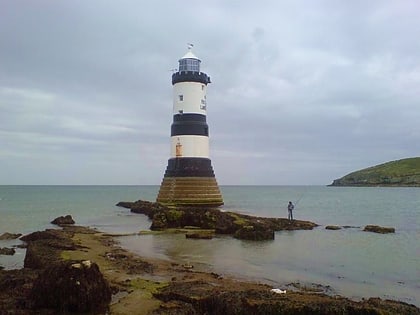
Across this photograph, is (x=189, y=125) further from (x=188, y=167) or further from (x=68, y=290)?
(x=68, y=290)

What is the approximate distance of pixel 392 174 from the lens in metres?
158

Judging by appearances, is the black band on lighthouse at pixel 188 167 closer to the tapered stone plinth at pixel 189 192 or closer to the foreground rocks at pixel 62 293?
the tapered stone plinth at pixel 189 192

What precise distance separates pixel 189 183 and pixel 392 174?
13421cm

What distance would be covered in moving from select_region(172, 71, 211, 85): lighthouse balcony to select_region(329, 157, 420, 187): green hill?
12628cm

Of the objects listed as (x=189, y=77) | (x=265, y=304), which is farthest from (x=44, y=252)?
(x=189, y=77)

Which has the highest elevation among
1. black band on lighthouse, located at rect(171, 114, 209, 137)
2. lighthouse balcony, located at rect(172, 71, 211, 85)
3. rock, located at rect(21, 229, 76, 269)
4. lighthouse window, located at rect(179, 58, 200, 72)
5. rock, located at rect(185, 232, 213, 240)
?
lighthouse window, located at rect(179, 58, 200, 72)

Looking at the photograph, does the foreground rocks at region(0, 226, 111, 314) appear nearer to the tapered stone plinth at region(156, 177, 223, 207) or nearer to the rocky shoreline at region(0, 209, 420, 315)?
the rocky shoreline at region(0, 209, 420, 315)

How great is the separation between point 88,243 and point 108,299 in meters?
10.6

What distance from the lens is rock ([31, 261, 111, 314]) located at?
9.46 m

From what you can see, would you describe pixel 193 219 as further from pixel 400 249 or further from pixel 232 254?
pixel 400 249

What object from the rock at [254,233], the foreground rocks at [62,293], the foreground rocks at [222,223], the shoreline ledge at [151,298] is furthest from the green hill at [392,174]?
the foreground rocks at [62,293]

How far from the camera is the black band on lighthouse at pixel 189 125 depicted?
1532 inches

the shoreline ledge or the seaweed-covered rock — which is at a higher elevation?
the seaweed-covered rock

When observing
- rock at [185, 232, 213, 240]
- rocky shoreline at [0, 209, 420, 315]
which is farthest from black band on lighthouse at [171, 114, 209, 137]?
rocky shoreline at [0, 209, 420, 315]
